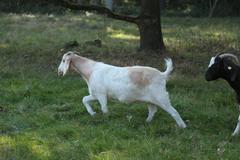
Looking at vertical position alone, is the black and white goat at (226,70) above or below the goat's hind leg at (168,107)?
above

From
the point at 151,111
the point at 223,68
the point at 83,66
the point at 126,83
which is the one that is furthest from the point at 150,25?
the point at 223,68

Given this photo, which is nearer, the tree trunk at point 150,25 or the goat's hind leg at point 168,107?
the goat's hind leg at point 168,107

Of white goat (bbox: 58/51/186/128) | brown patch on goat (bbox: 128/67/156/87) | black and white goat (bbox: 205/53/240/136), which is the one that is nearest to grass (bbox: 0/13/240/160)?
white goat (bbox: 58/51/186/128)

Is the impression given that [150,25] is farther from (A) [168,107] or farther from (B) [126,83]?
(A) [168,107]

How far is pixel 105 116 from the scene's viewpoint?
9117mm

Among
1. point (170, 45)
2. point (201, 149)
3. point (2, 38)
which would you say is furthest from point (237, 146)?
point (2, 38)

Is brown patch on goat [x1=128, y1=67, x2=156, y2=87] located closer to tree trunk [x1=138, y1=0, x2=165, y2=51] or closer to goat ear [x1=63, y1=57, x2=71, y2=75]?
goat ear [x1=63, y1=57, x2=71, y2=75]

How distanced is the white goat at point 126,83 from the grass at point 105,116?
29cm

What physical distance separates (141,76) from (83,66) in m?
1.26

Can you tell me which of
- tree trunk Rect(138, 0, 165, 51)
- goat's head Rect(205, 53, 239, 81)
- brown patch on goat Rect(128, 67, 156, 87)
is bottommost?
tree trunk Rect(138, 0, 165, 51)

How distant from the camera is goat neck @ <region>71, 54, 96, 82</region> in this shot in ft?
30.6

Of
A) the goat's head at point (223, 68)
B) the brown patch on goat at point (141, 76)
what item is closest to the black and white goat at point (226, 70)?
→ the goat's head at point (223, 68)

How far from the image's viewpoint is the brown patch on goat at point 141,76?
855 cm

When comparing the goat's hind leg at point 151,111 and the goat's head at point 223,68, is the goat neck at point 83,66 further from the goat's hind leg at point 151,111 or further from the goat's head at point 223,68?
the goat's head at point 223,68
